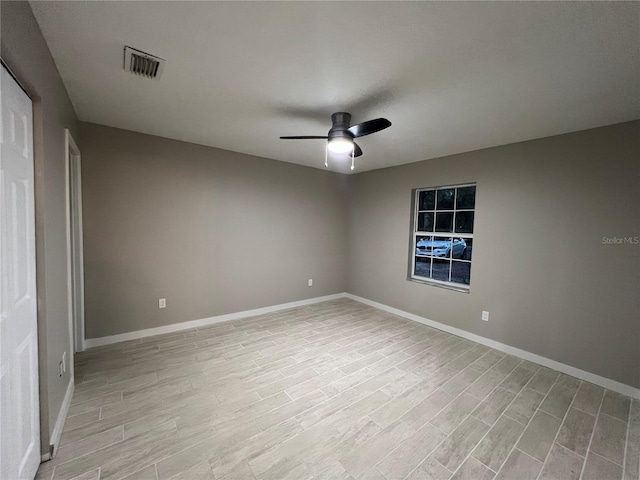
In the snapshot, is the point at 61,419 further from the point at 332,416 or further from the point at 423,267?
the point at 423,267

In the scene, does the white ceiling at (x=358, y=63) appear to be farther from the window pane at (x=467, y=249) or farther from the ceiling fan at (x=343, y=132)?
the window pane at (x=467, y=249)

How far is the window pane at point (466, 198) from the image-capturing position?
3.47 metres

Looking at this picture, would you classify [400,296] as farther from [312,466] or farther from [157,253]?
[157,253]

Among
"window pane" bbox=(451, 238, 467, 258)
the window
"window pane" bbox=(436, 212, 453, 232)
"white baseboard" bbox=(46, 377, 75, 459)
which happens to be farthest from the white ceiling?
"white baseboard" bbox=(46, 377, 75, 459)

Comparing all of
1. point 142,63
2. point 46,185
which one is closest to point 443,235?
point 142,63

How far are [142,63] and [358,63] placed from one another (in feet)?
4.80

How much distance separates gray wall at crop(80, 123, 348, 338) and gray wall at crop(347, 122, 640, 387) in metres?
2.16

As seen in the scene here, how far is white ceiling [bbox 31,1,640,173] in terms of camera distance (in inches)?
50.6

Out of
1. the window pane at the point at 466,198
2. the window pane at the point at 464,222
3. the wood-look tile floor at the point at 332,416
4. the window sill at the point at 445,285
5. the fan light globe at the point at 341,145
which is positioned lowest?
the wood-look tile floor at the point at 332,416

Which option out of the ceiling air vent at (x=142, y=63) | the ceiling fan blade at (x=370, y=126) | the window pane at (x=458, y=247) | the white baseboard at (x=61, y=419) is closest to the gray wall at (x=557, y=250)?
the window pane at (x=458, y=247)

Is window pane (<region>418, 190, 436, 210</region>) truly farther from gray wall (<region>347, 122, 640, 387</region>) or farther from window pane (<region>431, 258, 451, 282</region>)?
window pane (<region>431, 258, 451, 282</region>)

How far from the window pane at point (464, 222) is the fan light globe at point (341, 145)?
2165 millimetres

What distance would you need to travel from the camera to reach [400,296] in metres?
4.21

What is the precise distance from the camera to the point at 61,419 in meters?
1.75
